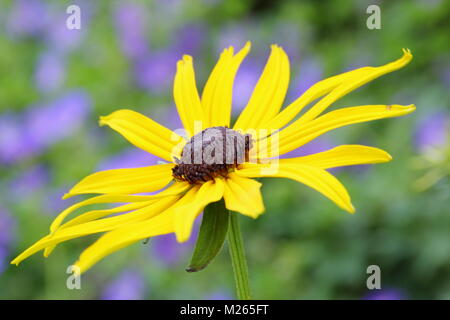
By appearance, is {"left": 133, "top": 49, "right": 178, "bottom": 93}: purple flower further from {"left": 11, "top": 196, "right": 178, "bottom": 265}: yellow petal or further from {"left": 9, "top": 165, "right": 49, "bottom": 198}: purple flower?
{"left": 11, "top": 196, "right": 178, "bottom": 265}: yellow petal

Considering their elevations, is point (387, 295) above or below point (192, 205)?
below

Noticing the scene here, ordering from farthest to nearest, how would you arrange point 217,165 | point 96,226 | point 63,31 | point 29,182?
point 63,31
point 29,182
point 217,165
point 96,226

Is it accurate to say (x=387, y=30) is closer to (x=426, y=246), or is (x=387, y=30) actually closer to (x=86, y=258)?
(x=426, y=246)

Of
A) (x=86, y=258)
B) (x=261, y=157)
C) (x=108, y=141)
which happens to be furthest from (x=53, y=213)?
(x=86, y=258)

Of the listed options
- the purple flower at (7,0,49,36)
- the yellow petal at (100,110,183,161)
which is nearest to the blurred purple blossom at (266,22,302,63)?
the purple flower at (7,0,49,36)

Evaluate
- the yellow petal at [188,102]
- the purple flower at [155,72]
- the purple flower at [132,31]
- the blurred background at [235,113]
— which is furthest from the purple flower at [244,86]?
the yellow petal at [188,102]

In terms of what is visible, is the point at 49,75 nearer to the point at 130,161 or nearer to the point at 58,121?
the point at 58,121

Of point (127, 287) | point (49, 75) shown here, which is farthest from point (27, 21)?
point (127, 287)
